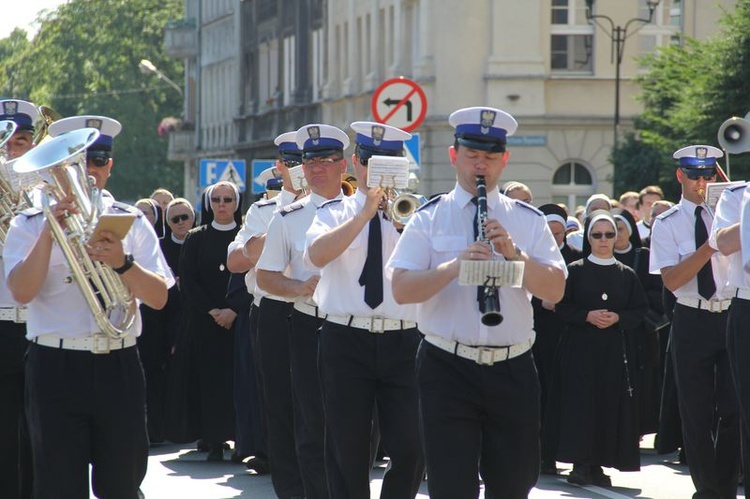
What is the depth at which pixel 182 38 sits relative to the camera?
71062 mm

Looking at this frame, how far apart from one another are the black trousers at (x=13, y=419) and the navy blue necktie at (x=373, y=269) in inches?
75.1

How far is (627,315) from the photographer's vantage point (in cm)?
1338

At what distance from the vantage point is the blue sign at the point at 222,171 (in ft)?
Result: 95.5

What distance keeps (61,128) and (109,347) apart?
1.36m

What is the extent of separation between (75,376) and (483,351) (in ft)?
6.04

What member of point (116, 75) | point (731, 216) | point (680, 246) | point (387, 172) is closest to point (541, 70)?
point (680, 246)

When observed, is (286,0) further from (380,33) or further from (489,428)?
(489,428)

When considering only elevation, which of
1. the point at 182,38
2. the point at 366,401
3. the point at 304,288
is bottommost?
the point at 366,401

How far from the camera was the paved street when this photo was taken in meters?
12.4

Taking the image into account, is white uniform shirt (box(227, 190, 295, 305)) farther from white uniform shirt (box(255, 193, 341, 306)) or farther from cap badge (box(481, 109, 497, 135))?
cap badge (box(481, 109, 497, 135))

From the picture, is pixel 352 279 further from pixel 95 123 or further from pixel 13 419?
A: pixel 13 419

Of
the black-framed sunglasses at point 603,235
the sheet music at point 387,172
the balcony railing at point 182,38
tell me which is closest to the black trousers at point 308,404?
the sheet music at point 387,172

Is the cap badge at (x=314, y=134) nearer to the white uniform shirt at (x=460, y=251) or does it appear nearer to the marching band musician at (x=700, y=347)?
the white uniform shirt at (x=460, y=251)

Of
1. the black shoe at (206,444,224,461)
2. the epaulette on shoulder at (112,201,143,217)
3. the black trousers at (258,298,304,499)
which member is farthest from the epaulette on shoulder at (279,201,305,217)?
the black shoe at (206,444,224,461)
